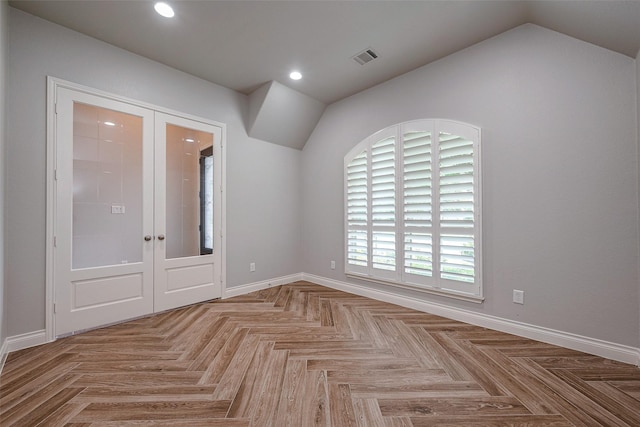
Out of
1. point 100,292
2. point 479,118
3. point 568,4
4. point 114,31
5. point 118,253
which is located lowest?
point 100,292

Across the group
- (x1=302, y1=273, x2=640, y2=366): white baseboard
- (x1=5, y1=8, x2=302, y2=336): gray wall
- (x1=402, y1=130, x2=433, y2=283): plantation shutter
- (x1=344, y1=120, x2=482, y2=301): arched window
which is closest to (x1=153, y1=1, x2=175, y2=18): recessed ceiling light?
(x1=5, y1=8, x2=302, y2=336): gray wall

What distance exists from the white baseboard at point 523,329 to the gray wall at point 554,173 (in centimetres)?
5

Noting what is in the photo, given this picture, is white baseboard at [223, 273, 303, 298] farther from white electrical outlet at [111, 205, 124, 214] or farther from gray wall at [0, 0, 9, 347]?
gray wall at [0, 0, 9, 347]

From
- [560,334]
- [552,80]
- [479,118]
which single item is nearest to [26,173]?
[479,118]

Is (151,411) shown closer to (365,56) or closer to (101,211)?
(101,211)

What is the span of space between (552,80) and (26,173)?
4.78m

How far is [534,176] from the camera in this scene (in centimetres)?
247

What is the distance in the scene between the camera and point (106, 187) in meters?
2.83

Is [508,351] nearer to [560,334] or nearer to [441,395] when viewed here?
[560,334]

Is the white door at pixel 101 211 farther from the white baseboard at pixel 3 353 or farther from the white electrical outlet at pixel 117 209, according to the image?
the white baseboard at pixel 3 353

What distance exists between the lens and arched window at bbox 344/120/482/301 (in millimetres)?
2826

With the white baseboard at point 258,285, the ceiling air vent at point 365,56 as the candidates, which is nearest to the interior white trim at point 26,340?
the white baseboard at point 258,285

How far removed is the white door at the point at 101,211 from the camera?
254cm

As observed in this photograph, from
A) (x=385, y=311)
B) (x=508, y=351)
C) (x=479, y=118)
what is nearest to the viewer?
(x=508, y=351)
